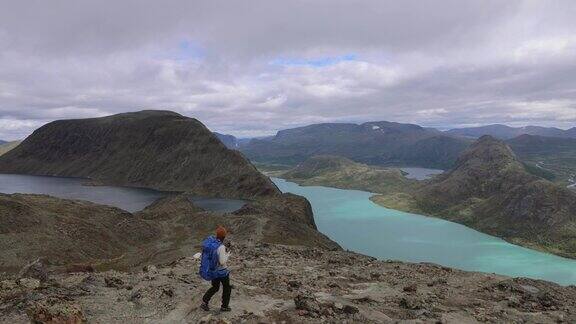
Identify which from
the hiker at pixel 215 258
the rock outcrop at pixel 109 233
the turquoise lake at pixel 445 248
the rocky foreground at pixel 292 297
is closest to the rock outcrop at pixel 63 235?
the rock outcrop at pixel 109 233

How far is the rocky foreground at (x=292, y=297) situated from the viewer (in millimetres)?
18578

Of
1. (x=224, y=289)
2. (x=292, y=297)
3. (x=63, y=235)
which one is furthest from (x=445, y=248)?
(x=224, y=289)

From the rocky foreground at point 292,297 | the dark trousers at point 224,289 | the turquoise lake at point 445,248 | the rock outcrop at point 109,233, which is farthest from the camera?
the turquoise lake at point 445,248

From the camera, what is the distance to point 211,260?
17.4 m

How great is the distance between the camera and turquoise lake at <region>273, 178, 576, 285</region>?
124 m

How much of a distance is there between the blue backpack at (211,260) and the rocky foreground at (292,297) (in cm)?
161

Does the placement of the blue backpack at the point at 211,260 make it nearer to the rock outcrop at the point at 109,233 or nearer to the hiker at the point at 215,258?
the hiker at the point at 215,258

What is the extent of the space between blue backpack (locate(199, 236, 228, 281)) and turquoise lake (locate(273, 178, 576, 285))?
111 metres

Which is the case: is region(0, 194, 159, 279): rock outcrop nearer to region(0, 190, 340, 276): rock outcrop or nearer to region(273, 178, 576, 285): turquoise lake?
region(0, 190, 340, 276): rock outcrop

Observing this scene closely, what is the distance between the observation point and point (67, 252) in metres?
69.8

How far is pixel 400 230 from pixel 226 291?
164m

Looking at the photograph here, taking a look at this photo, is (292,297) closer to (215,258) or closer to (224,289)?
(224,289)

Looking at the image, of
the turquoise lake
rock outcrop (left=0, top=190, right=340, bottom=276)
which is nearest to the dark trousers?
rock outcrop (left=0, top=190, right=340, bottom=276)

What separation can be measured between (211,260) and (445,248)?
14074 centimetres
